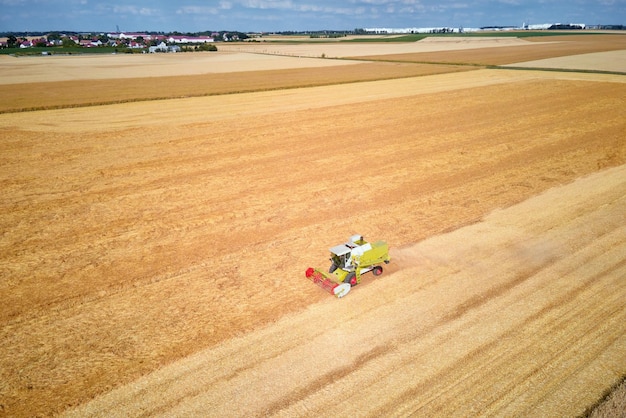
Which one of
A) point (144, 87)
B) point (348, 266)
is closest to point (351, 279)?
point (348, 266)

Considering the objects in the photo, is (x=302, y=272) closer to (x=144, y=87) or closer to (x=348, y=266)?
(x=348, y=266)

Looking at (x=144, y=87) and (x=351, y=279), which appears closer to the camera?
(x=351, y=279)

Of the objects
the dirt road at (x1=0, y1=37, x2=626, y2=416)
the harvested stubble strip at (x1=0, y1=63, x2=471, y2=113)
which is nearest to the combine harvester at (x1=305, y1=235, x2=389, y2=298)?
the dirt road at (x1=0, y1=37, x2=626, y2=416)

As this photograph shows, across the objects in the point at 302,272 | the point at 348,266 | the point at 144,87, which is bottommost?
the point at 302,272

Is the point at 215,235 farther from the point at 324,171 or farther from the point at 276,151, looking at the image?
the point at 276,151

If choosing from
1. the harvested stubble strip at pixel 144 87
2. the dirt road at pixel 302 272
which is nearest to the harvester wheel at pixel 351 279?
the dirt road at pixel 302 272

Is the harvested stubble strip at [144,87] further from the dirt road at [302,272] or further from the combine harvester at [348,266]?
the combine harvester at [348,266]

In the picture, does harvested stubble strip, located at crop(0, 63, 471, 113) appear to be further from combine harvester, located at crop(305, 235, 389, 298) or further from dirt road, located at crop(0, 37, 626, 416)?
combine harvester, located at crop(305, 235, 389, 298)
